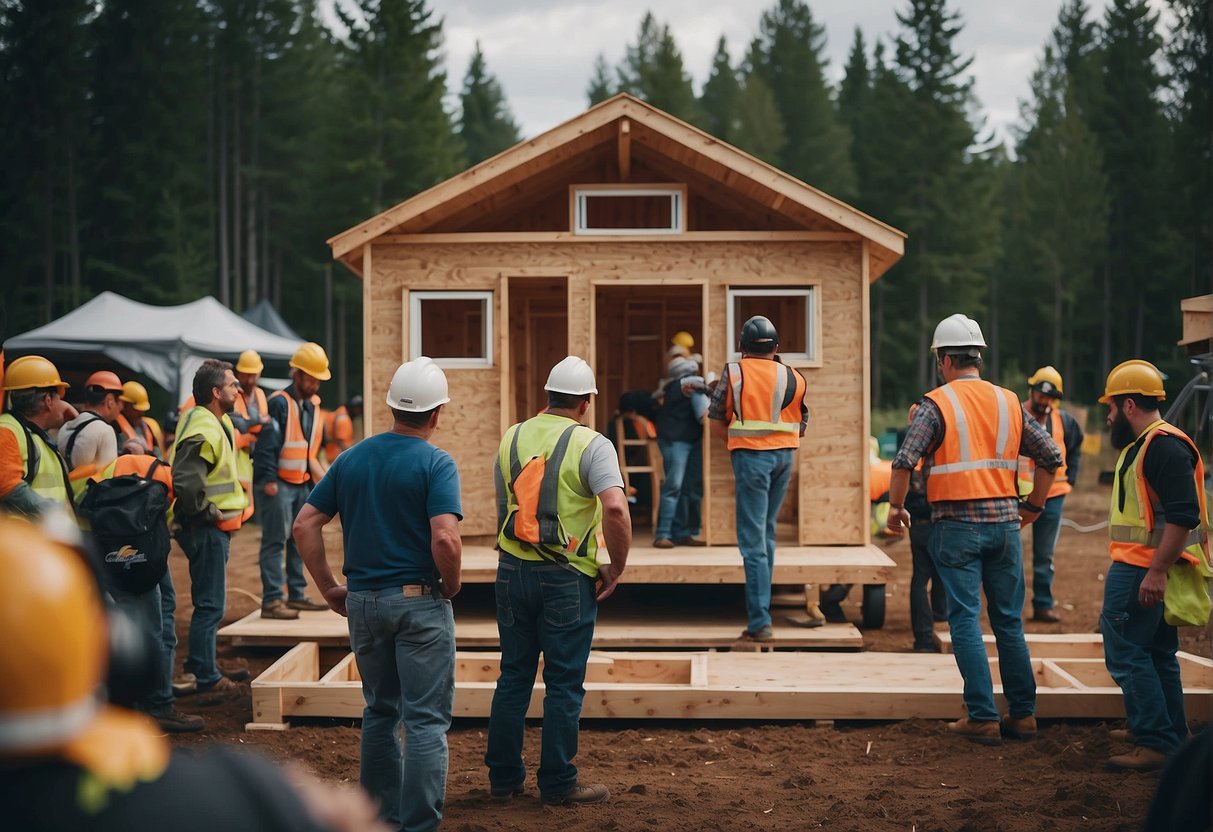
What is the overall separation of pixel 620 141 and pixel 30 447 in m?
5.63

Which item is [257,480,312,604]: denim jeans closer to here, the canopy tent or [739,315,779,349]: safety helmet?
[739,315,779,349]: safety helmet

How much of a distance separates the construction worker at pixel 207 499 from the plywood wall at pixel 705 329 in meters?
2.43

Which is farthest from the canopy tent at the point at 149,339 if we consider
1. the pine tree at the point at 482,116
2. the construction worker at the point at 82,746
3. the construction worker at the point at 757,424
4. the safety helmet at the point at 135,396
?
the pine tree at the point at 482,116

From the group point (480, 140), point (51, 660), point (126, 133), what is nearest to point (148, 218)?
point (126, 133)

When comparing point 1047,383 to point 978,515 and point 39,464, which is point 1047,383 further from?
point 39,464

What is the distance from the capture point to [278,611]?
9.07 metres

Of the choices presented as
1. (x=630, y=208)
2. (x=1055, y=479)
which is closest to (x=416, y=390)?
(x=1055, y=479)

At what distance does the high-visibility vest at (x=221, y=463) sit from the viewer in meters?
7.23

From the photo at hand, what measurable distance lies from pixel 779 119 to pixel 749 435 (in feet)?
126

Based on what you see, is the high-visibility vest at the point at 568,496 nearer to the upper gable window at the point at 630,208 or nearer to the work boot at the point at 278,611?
the work boot at the point at 278,611

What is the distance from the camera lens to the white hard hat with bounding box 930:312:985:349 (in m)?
6.41

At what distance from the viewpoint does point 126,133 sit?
34.7 m

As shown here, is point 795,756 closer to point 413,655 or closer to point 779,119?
point 413,655

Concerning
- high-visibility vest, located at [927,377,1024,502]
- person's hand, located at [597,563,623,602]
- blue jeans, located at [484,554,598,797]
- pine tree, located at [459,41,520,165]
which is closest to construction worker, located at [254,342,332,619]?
blue jeans, located at [484,554,598,797]
